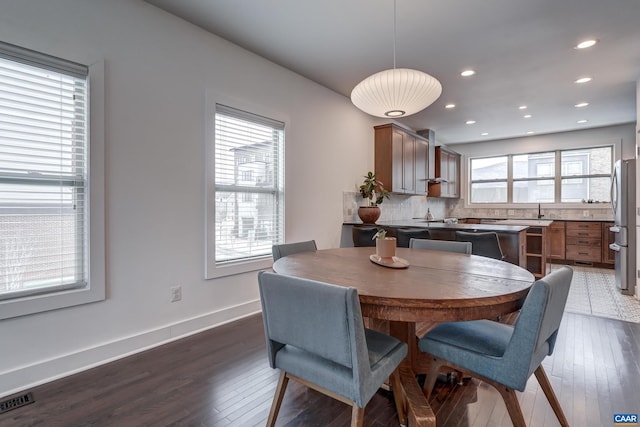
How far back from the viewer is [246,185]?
10.4 feet

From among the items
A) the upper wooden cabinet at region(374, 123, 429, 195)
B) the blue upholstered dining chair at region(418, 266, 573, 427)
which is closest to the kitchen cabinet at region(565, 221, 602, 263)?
the upper wooden cabinet at region(374, 123, 429, 195)

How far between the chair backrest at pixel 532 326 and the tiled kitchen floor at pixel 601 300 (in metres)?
2.76

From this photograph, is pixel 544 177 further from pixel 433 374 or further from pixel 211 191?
pixel 211 191

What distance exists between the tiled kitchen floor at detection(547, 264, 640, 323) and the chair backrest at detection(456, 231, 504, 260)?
3.26ft

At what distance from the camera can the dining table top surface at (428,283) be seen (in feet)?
4.04

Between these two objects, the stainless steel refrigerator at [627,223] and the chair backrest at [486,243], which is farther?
the stainless steel refrigerator at [627,223]

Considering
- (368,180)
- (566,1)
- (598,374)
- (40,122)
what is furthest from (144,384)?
(566,1)

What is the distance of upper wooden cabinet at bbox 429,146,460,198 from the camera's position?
6.40 m

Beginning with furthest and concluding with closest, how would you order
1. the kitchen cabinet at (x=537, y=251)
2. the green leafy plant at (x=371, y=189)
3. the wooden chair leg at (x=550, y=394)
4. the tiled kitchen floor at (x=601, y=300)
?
the green leafy plant at (x=371, y=189) < the kitchen cabinet at (x=537, y=251) < the tiled kitchen floor at (x=601, y=300) < the wooden chair leg at (x=550, y=394)

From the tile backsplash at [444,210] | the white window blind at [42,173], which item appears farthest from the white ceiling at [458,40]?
the tile backsplash at [444,210]

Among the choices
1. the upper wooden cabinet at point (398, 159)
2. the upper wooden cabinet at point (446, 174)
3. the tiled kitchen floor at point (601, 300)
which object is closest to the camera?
the tiled kitchen floor at point (601, 300)

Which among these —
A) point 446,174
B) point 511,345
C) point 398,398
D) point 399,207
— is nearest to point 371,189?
point 399,207

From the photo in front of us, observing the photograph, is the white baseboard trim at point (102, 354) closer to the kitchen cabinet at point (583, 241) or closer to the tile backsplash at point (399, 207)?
the tile backsplash at point (399, 207)

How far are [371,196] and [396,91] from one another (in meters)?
2.67
